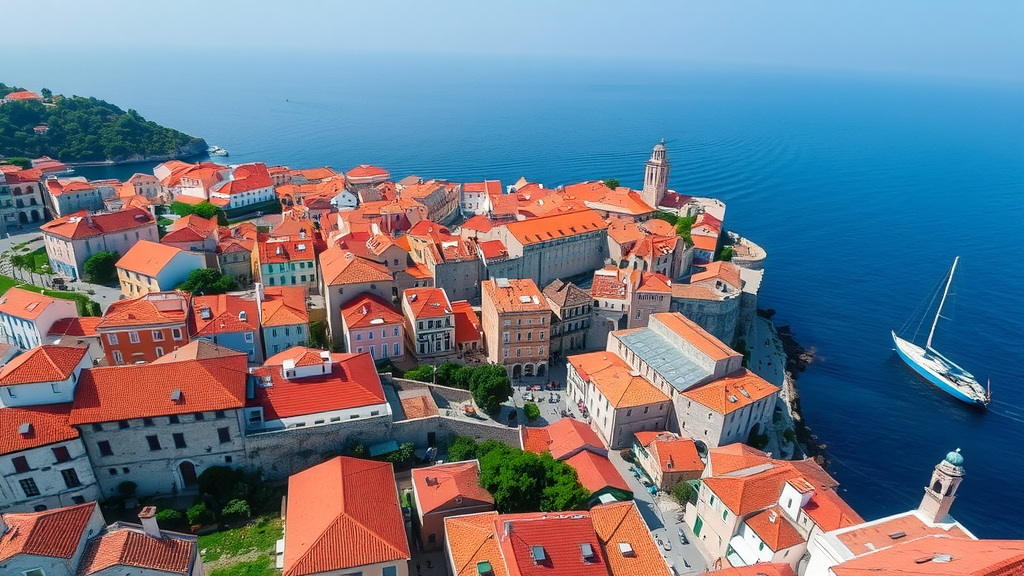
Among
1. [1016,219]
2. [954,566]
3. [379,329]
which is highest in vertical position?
[954,566]

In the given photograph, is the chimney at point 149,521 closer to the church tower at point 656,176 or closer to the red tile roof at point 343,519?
the red tile roof at point 343,519

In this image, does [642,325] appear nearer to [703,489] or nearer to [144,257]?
[703,489]

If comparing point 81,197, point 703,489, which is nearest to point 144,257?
point 81,197

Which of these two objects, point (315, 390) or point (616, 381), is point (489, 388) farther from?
point (315, 390)

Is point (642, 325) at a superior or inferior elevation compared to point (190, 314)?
inferior

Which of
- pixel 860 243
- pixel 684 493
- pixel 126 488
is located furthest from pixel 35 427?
pixel 860 243

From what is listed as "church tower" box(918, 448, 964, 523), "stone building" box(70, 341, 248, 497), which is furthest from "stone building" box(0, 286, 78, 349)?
"church tower" box(918, 448, 964, 523)

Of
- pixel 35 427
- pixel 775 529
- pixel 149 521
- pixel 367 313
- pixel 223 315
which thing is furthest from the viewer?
pixel 367 313

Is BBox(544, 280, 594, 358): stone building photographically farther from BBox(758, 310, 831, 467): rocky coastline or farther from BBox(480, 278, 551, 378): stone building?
BBox(758, 310, 831, 467): rocky coastline
